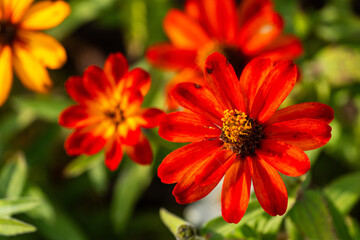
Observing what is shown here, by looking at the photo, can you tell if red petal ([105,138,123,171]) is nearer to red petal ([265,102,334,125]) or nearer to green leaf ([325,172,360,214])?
red petal ([265,102,334,125])

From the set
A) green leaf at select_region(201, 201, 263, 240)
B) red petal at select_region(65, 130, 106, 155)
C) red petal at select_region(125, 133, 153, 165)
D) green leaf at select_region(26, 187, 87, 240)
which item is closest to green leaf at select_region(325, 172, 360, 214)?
green leaf at select_region(201, 201, 263, 240)

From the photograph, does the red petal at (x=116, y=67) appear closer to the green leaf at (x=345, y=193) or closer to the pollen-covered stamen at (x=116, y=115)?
the pollen-covered stamen at (x=116, y=115)

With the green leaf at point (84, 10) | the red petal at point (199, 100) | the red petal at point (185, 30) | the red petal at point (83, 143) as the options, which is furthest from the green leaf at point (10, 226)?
the green leaf at point (84, 10)

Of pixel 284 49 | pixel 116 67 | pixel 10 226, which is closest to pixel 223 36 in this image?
pixel 284 49

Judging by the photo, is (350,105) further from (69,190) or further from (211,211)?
(69,190)

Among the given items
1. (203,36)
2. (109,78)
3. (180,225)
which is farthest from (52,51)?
(180,225)

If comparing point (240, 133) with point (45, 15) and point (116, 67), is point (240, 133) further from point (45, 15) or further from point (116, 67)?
point (45, 15)

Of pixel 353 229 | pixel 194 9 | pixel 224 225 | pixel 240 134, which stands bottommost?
pixel 353 229
